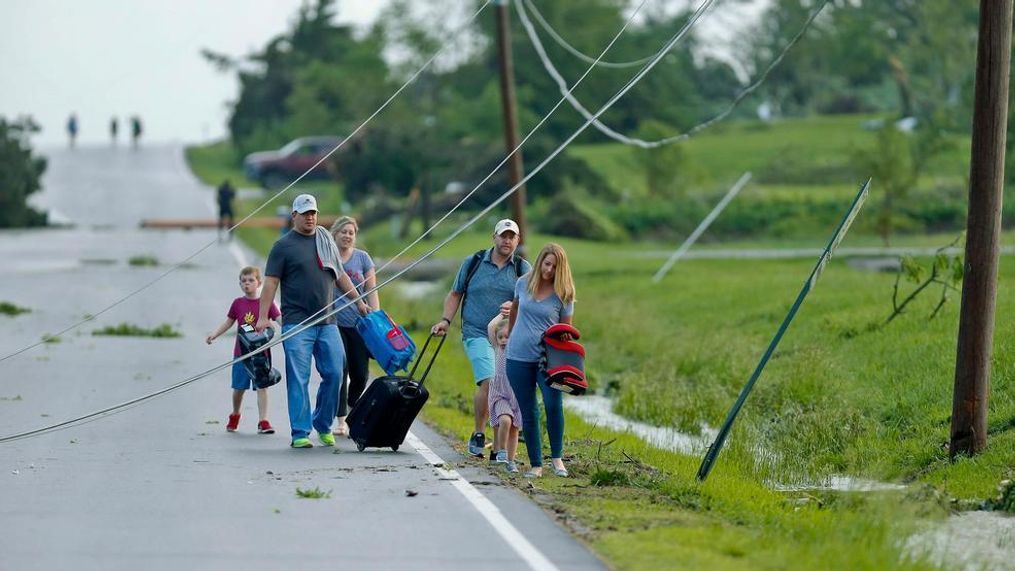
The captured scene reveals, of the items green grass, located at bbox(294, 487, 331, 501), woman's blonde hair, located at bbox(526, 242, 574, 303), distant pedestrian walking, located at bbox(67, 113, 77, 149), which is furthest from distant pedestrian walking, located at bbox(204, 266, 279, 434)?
distant pedestrian walking, located at bbox(67, 113, 77, 149)

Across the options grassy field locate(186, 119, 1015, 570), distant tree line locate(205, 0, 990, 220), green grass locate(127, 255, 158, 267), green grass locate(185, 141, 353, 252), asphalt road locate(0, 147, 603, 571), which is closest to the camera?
asphalt road locate(0, 147, 603, 571)

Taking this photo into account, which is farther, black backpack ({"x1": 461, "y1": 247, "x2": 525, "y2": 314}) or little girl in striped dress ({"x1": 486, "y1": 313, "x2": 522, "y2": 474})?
black backpack ({"x1": 461, "y1": 247, "x2": 525, "y2": 314})

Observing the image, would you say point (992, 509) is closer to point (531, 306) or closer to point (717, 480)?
point (717, 480)

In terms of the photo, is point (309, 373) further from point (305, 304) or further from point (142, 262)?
point (142, 262)

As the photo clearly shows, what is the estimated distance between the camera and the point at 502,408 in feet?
45.0

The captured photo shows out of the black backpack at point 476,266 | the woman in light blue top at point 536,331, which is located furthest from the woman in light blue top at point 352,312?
the woman in light blue top at point 536,331

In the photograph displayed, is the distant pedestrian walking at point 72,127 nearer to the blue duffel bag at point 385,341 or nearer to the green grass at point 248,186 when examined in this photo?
the green grass at point 248,186

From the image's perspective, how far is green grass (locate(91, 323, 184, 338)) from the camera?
25.0 metres

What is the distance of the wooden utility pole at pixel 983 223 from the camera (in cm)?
1462

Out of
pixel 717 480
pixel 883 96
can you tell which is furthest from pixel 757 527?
pixel 883 96

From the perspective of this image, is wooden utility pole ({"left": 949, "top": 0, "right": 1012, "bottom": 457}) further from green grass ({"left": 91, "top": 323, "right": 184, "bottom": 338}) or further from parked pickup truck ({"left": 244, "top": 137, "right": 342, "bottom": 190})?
parked pickup truck ({"left": 244, "top": 137, "right": 342, "bottom": 190})

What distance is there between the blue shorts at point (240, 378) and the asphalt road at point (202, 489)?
41 cm

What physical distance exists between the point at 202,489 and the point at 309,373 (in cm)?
228

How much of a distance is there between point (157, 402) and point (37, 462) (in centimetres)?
432
